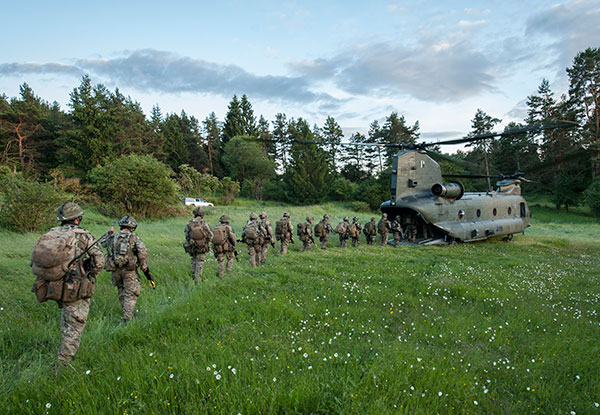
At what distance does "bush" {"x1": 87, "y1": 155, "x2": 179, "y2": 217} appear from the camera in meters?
23.7


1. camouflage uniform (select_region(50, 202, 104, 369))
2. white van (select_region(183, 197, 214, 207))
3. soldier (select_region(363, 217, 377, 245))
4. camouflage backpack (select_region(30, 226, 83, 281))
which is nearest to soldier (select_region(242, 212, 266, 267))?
camouflage uniform (select_region(50, 202, 104, 369))

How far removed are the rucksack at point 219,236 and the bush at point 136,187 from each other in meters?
16.1

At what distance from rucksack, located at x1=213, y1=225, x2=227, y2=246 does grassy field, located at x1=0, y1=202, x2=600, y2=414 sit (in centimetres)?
185

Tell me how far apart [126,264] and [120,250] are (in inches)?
11.2

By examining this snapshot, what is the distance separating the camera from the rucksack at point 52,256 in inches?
168

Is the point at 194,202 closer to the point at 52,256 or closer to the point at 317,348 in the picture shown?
the point at 52,256

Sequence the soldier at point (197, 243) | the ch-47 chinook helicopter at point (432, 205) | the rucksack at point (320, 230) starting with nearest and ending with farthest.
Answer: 1. the soldier at point (197, 243)
2. the rucksack at point (320, 230)
3. the ch-47 chinook helicopter at point (432, 205)

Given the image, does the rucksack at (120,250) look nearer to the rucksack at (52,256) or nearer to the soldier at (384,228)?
the rucksack at (52,256)

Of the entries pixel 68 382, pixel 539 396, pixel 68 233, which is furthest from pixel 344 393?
pixel 68 233

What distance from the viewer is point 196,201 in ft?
119

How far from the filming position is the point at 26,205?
1597cm

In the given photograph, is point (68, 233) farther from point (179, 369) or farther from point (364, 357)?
point (364, 357)

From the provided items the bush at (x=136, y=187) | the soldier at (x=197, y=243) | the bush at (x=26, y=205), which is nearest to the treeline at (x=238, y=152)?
the bush at (x=136, y=187)

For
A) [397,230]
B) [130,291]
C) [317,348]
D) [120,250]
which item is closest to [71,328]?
[130,291]
